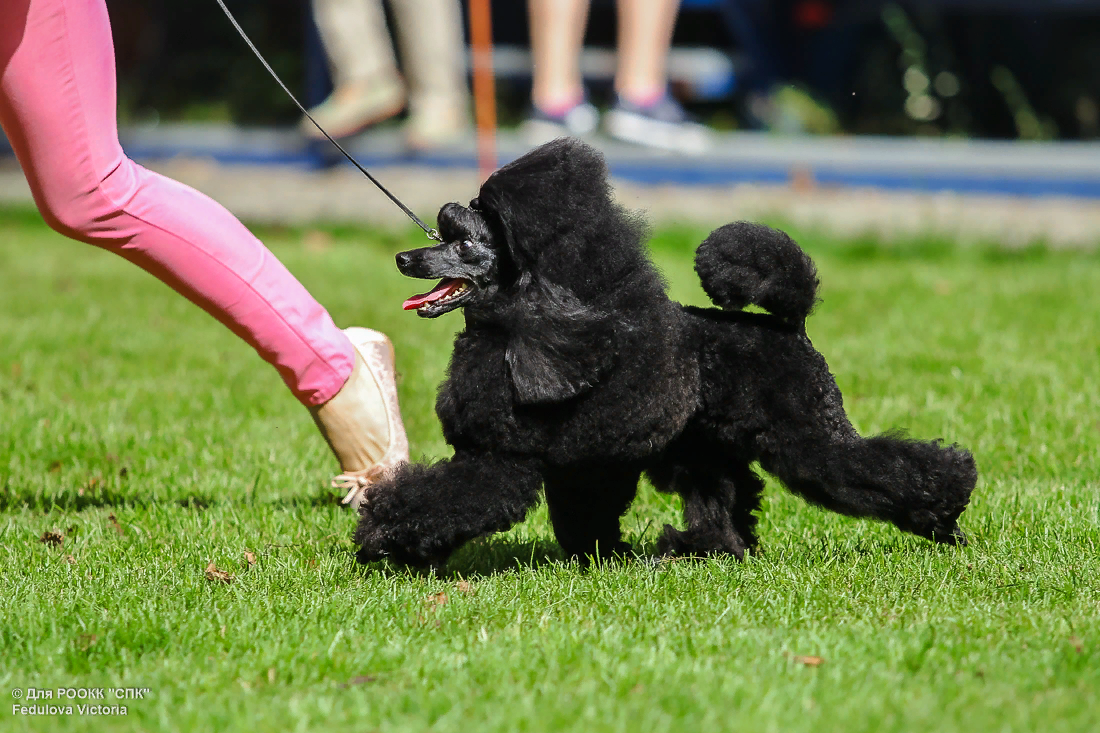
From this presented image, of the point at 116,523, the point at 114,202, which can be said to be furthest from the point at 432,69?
the point at 114,202

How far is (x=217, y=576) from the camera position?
3016mm

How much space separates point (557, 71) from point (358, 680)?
707 centimetres

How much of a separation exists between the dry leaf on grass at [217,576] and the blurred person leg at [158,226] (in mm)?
453

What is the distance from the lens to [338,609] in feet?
9.05

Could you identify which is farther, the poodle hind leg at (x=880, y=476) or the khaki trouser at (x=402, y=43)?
the khaki trouser at (x=402, y=43)

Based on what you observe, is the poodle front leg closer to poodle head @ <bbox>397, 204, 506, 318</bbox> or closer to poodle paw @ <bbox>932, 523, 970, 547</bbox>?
poodle head @ <bbox>397, 204, 506, 318</bbox>

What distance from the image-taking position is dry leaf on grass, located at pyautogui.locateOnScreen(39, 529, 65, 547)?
129 inches

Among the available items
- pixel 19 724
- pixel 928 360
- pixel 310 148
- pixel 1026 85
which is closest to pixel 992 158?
pixel 1026 85

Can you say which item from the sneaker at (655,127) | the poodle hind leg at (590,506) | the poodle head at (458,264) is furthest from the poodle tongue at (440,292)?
the sneaker at (655,127)

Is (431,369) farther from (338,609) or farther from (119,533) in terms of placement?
(338,609)

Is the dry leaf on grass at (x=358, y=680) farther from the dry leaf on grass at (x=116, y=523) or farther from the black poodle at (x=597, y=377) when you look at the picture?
the dry leaf on grass at (x=116, y=523)

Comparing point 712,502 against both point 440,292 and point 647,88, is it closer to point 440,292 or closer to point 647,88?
point 440,292

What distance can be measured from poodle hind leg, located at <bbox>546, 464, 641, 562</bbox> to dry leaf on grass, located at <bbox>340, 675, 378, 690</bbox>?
0.72 meters

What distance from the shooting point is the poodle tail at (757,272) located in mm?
2867
